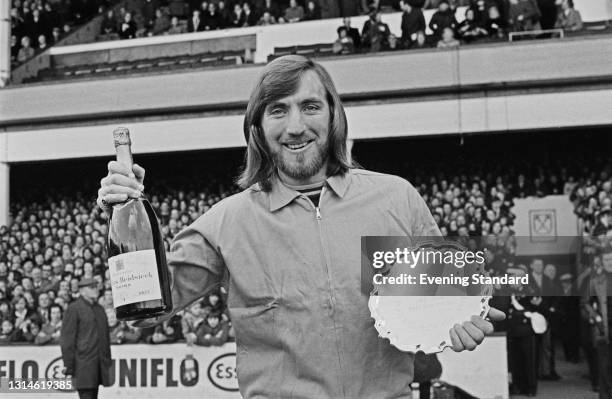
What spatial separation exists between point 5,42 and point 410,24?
7454 millimetres

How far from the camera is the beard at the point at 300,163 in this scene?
2.07 metres

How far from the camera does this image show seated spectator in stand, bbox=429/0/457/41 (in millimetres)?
13422

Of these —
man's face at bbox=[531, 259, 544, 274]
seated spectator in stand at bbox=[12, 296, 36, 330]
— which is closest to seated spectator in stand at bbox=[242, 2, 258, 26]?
seated spectator in stand at bbox=[12, 296, 36, 330]

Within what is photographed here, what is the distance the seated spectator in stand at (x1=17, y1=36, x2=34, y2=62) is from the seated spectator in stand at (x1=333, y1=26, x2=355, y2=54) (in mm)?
6342

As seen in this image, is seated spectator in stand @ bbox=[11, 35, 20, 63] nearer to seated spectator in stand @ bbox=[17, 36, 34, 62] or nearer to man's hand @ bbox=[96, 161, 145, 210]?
seated spectator in stand @ bbox=[17, 36, 34, 62]

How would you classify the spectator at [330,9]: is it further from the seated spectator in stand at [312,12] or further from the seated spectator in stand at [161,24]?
the seated spectator in stand at [161,24]

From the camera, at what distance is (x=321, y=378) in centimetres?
190

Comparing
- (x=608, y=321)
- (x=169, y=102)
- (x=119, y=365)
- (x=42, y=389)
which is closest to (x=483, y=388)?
(x=608, y=321)

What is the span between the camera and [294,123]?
205 cm

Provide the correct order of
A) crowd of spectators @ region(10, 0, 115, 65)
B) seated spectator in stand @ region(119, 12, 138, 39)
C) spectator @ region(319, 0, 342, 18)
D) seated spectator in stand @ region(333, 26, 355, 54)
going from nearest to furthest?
seated spectator in stand @ region(333, 26, 355, 54), spectator @ region(319, 0, 342, 18), seated spectator in stand @ region(119, 12, 138, 39), crowd of spectators @ region(10, 0, 115, 65)

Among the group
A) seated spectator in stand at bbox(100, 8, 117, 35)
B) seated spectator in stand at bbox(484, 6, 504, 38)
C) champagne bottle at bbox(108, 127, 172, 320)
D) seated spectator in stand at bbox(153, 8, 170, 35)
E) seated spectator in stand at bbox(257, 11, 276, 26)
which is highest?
seated spectator in stand at bbox(100, 8, 117, 35)

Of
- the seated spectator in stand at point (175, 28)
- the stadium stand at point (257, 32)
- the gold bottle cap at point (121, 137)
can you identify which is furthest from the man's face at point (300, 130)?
the seated spectator in stand at point (175, 28)

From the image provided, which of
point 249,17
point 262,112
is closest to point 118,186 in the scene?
point 262,112

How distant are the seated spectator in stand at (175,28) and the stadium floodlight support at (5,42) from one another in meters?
2.87
